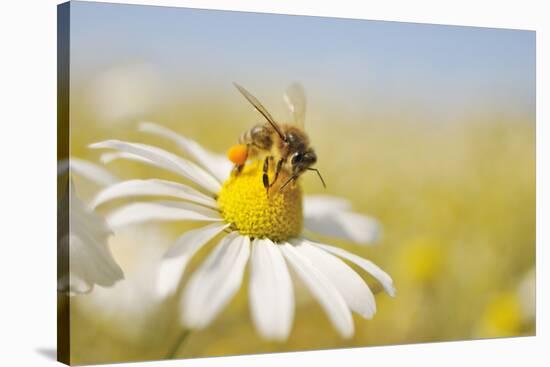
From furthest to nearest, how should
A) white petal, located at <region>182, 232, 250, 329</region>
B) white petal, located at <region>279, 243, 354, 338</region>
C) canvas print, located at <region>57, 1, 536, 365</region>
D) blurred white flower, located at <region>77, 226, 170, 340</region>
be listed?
blurred white flower, located at <region>77, 226, 170, 340</region> < canvas print, located at <region>57, 1, 536, 365</region> < white petal, located at <region>279, 243, 354, 338</region> < white petal, located at <region>182, 232, 250, 329</region>

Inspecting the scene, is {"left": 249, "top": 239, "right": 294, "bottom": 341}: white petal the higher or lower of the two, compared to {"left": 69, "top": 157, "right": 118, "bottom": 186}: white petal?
lower

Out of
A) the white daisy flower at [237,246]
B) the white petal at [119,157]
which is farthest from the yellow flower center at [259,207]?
the white petal at [119,157]

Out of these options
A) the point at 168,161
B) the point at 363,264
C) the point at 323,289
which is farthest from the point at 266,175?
the point at 363,264

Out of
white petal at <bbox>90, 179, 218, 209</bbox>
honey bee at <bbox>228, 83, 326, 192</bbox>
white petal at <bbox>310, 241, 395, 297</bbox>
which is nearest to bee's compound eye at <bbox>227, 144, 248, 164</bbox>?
honey bee at <bbox>228, 83, 326, 192</bbox>

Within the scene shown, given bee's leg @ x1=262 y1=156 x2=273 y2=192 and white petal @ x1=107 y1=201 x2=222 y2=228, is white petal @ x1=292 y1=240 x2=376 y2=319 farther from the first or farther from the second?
white petal @ x1=107 y1=201 x2=222 y2=228

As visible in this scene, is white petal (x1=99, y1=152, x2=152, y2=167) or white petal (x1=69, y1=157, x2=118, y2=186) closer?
white petal (x1=99, y1=152, x2=152, y2=167)

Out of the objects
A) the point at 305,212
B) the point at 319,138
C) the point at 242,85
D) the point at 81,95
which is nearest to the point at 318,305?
the point at 305,212
